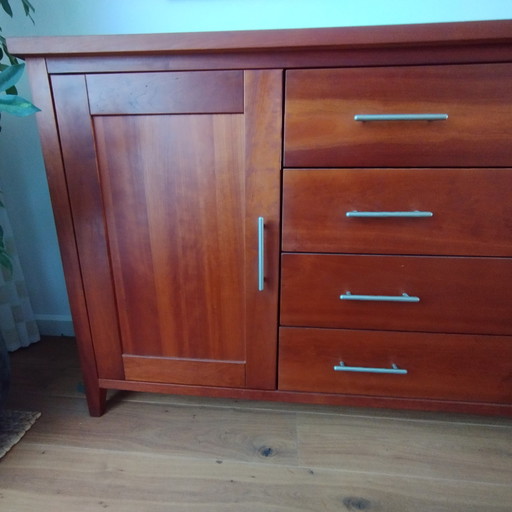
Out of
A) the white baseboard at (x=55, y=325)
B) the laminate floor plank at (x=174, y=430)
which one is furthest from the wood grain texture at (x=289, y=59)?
the white baseboard at (x=55, y=325)

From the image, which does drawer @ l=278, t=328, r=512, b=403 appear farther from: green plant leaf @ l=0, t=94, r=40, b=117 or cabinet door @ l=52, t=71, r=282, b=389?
green plant leaf @ l=0, t=94, r=40, b=117

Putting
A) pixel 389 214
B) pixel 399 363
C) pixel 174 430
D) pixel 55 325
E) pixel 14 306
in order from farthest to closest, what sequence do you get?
pixel 55 325, pixel 14 306, pixel 174 430, pixel 399 363, pixel 389 214

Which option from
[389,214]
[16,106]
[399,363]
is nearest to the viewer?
[16,106]

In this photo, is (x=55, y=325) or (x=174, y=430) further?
(x=55, y=325)

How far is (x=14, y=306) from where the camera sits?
3.88ft

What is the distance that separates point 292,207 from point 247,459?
0.63 metres

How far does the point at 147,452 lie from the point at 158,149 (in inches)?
29.5

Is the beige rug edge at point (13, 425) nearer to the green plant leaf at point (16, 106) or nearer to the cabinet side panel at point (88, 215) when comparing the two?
the cabinet side panel at point (88, 215)

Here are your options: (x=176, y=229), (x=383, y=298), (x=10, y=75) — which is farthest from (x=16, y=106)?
(x=383, y=298)

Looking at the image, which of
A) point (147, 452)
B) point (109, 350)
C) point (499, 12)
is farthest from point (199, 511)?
point (499, 12)

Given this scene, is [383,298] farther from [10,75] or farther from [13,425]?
[13,425]

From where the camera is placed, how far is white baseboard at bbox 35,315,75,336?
1.33 metres

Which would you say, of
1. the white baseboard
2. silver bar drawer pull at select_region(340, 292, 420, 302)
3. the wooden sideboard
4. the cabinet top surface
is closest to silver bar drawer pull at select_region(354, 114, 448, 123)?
the wooden sideboard

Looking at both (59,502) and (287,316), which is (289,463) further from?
(59,502)
